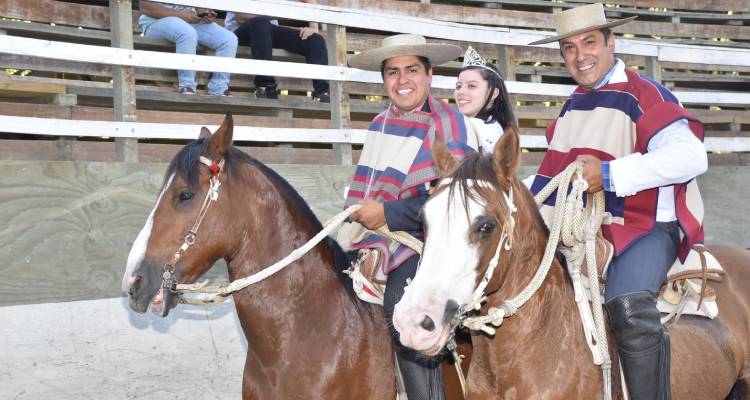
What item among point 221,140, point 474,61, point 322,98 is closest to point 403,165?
point 221,140

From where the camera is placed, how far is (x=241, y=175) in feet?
13.8

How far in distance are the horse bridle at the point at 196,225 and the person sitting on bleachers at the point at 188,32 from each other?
357 centimetres

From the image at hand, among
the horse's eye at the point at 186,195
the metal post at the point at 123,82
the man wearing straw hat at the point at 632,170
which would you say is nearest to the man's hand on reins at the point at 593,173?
the man wearing straw hat at the point at 632,170

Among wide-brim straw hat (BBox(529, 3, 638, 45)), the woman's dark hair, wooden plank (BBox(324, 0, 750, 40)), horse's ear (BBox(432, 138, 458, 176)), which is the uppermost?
wooden plank (BBox(324, 0, 750, 40))

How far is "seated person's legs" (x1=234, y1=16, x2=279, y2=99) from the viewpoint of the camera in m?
7.95

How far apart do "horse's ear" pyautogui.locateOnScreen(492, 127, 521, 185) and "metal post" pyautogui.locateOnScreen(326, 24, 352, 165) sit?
435 centimetres

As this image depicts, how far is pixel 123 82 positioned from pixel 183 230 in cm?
287

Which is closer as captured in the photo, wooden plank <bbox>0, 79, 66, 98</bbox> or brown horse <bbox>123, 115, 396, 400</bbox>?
brown horse <bbox>123, 115, 396, 400</bbox>

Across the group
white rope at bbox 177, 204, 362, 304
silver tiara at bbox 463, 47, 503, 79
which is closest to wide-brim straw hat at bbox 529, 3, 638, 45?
white rope at bbox 177, 204, 362, 304

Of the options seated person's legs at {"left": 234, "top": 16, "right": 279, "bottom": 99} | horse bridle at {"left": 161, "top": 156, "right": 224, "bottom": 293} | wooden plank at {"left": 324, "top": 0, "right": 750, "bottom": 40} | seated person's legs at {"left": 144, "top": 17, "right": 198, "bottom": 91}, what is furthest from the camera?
wooden plank at {"left": 324, "top": 0, "right": 750, "bottom": 40}

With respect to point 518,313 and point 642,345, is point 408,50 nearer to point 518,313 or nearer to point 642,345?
point 518,313

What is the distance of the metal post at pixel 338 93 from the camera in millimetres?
7578

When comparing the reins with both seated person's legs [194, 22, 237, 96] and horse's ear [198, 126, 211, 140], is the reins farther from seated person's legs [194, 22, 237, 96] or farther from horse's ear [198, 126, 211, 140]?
seated person's legs [194, 22, 237, 96]

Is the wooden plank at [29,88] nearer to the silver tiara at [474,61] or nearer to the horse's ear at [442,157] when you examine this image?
the silver tiara at [474,61]
